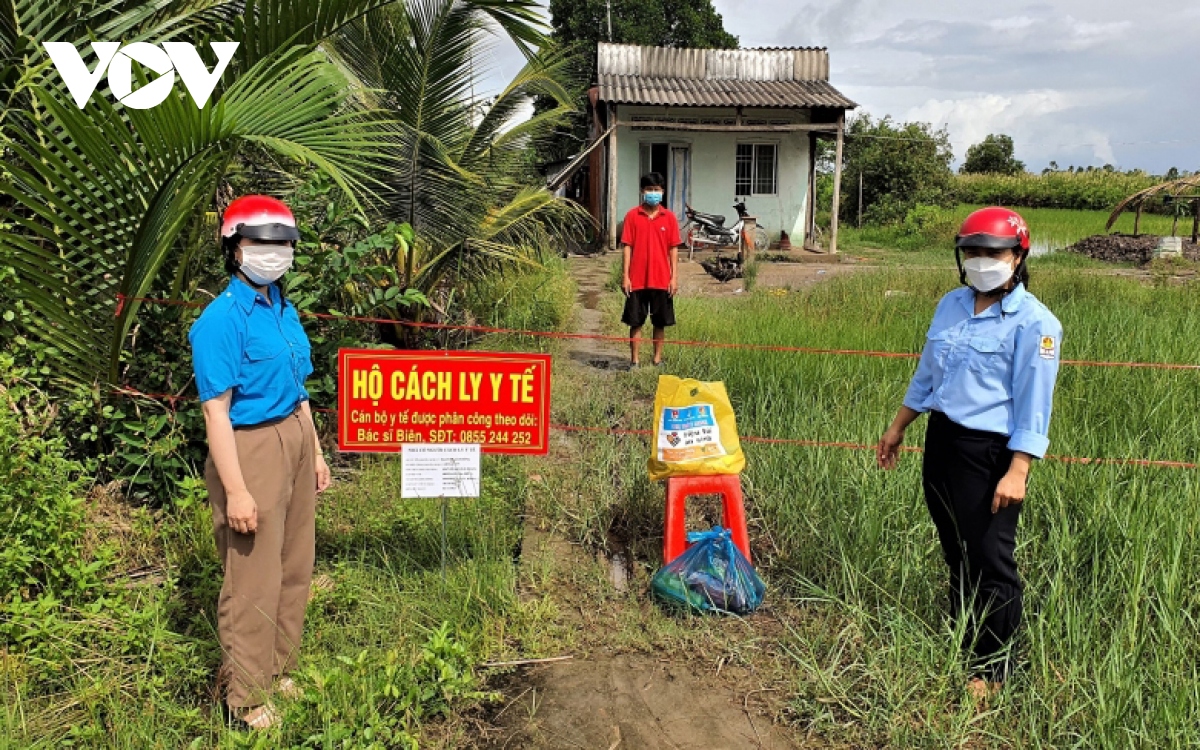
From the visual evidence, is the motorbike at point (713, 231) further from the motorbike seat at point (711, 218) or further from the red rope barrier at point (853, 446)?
the red rope barrier at point (853, 446)

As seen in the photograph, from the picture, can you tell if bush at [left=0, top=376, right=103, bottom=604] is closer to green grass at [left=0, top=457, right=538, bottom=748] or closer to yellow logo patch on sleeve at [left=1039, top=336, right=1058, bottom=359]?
green grass at [left=0, top=457, right=538, bottom=748]

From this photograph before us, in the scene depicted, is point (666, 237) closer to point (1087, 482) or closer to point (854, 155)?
point (1087, 482)

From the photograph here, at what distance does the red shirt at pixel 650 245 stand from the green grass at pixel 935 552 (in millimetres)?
1003

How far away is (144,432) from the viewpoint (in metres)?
3.78

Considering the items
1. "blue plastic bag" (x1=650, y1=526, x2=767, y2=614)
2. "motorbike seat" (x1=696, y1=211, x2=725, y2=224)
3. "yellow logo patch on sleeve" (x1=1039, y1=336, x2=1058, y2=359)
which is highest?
"motorbike seat" (x1=696, y1=211, x2=725, y2=224)

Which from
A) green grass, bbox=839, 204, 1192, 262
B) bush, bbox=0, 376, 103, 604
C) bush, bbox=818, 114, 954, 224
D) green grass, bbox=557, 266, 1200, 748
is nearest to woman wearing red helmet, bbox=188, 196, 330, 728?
bush, bbox=0, 376, 103, 604

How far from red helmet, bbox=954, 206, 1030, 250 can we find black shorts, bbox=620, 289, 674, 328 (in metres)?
3.97

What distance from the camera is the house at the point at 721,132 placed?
16.2m

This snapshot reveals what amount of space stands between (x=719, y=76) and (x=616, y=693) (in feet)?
54.8

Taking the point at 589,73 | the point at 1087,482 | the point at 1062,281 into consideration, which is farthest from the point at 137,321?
the point at 589,73

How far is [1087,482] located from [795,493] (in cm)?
118

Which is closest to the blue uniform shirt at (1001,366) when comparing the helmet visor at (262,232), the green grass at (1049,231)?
the helmet visor at (262,232)

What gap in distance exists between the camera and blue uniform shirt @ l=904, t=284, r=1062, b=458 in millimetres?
2361

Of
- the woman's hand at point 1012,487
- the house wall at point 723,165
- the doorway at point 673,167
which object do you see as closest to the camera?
the woman's hand at point 1012,487
